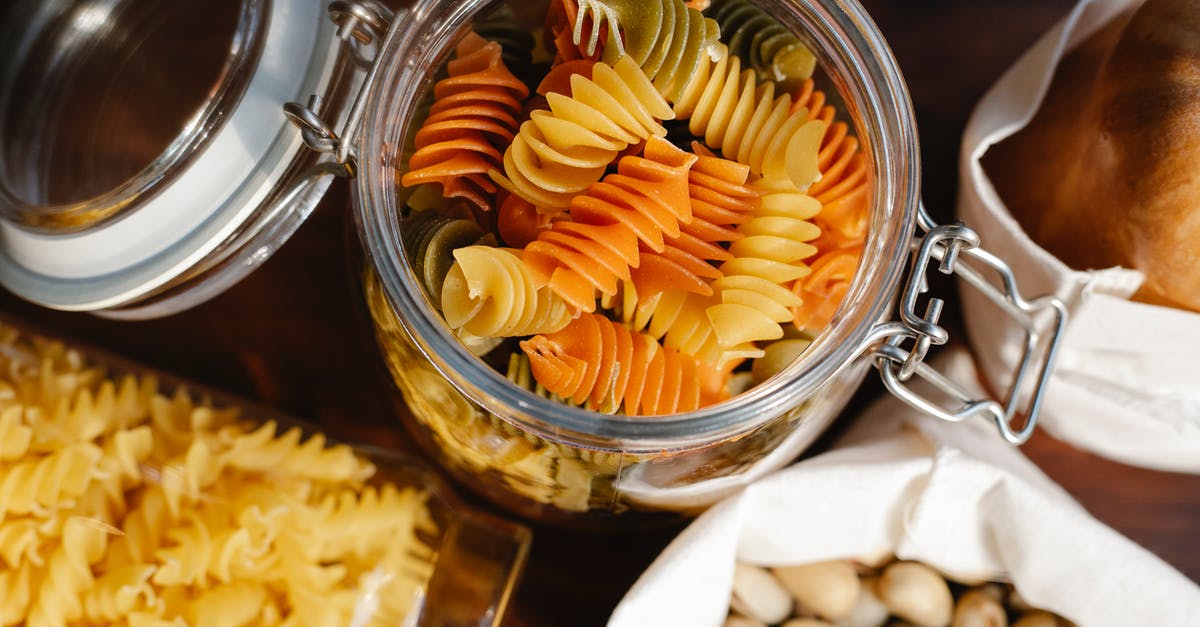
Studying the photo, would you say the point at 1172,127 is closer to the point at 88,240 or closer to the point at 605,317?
the point at 605,317

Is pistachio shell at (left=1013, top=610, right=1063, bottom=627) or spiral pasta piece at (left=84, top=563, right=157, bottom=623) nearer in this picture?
spiral pasta piece at (left=84, top=563, right=157, bottom=623)

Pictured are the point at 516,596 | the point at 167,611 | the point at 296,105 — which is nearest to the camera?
Answer: the point at 296,105

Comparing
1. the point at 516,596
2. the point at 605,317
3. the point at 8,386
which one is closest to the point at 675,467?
the point at 605,317

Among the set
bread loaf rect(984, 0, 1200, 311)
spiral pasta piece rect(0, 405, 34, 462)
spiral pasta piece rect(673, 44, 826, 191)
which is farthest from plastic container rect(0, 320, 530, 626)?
bread loaf rect(984, 0, 1200, 311)

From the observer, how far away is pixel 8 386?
0.64m

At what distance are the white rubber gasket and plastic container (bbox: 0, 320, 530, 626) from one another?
13 centimetres

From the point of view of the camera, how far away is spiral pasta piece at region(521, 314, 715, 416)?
0.46 metres

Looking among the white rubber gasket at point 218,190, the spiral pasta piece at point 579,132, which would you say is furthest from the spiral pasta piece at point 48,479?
the spiral pasta piece at point 579,132

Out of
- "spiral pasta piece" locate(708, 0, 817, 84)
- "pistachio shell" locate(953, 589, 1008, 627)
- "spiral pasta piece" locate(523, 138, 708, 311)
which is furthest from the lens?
"pistachio shell" locate(953, 589, 1008, 627)

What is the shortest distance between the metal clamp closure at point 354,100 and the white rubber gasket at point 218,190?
0.7 inches

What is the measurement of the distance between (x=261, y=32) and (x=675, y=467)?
340 mm

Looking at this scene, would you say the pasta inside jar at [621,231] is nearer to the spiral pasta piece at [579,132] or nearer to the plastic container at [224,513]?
the spiral pasta piece at [579,132]

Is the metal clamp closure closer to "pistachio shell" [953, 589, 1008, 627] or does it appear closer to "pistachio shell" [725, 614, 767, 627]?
"pistachio shell" [725, 614, 767, 627]

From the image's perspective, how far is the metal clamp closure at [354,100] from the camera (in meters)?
0.48
